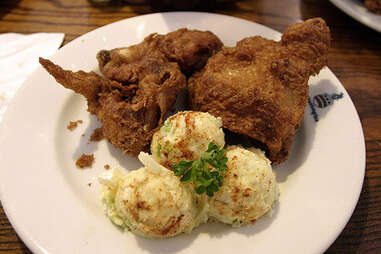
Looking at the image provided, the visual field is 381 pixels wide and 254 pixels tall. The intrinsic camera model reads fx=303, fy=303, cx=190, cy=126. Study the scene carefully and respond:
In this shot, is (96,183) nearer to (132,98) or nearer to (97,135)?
(97,135)

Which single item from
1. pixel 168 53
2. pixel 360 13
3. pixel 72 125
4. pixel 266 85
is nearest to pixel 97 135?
pixel 72 125

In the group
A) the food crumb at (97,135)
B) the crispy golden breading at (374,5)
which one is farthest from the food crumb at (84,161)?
the crispy golden breading at (374,5)

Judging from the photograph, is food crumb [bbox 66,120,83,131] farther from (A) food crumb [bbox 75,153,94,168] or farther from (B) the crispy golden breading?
(B) the crispy golden breading

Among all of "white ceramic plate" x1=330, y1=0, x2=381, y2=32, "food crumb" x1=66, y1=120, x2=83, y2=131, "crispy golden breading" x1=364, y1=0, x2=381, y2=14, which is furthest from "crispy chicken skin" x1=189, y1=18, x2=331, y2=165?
"crispy golden breading" x1=364, y1=0, x2=381, y2=14

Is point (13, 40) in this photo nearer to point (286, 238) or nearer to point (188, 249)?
point (188, 249)

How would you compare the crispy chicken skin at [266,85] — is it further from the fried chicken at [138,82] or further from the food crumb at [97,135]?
the food crumb at [97,135]
